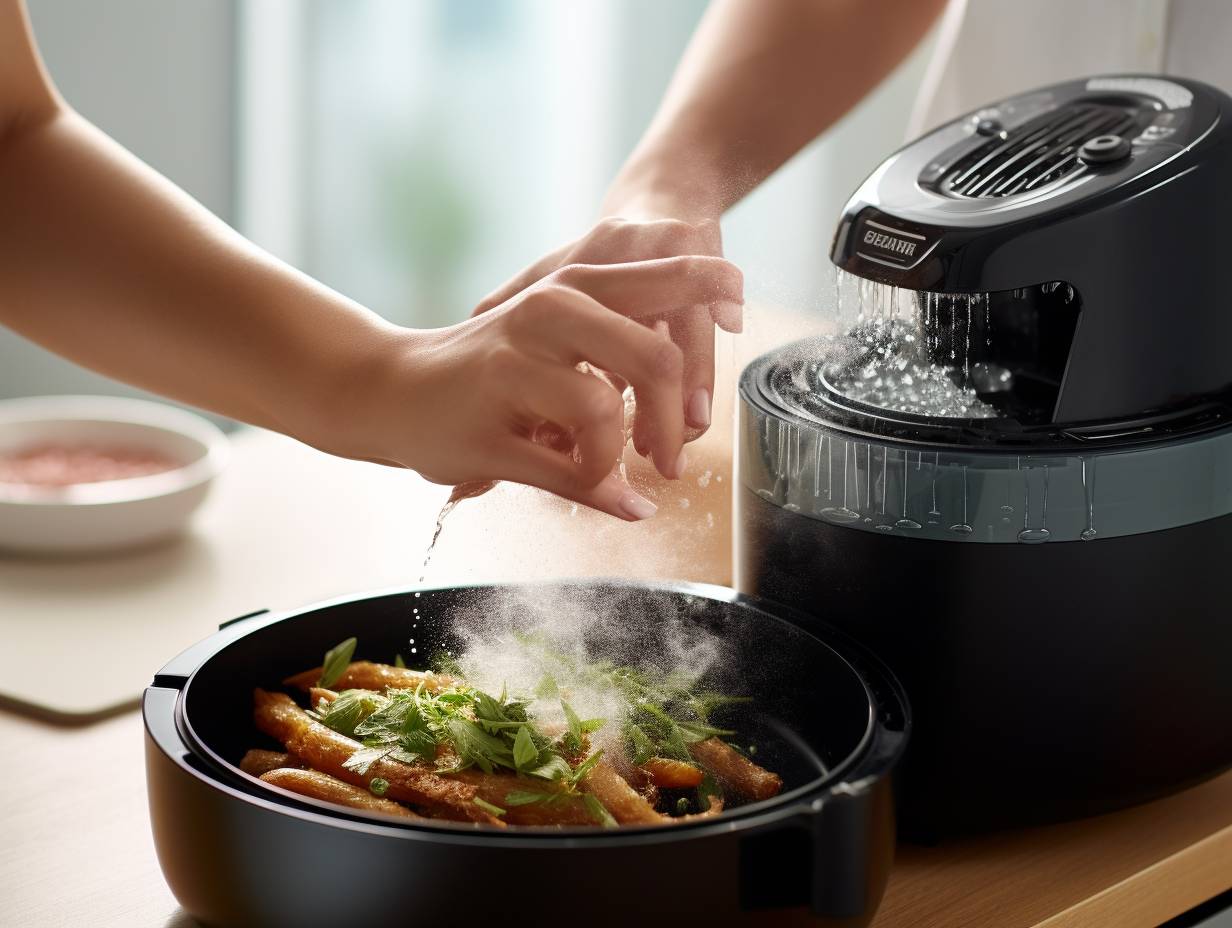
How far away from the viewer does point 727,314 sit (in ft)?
2.56

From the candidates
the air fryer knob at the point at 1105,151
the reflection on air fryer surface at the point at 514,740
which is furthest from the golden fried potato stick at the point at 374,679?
the air fryer knob at the point at 1105,151

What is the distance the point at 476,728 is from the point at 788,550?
0.22m

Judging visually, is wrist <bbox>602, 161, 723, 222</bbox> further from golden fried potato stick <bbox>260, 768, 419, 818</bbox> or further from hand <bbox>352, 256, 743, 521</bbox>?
golden fried potato stick <bbox>260, 768, 419, 818</bbox>

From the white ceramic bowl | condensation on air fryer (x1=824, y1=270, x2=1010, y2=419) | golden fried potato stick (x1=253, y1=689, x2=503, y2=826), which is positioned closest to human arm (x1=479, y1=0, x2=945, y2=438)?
condensation on air fryer (x1=824, y1=270, x2=1010, y2=419)

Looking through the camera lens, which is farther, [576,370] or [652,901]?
[576,370]

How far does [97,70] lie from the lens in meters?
3.14

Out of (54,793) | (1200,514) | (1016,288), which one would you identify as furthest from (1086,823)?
(54,793)

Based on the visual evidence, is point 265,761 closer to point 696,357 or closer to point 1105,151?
point 696,357

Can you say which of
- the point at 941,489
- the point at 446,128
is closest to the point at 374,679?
the point at 941,489

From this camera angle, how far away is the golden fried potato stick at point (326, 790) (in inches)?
26.5

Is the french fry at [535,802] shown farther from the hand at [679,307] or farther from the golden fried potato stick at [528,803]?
the hand at [679,307]

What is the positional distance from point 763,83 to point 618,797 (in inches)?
30.2

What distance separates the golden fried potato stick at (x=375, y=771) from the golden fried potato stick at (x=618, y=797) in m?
0.05

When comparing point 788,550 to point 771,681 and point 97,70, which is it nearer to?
point 771,681
